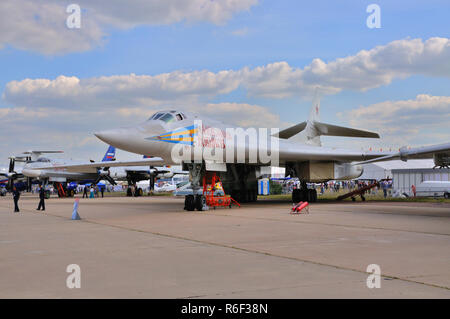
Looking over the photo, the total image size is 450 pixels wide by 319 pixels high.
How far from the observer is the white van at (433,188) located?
30547 millimetres

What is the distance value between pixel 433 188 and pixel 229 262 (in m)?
29.7

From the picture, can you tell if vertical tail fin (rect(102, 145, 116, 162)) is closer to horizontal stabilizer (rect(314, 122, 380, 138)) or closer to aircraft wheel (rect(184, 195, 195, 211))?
horizontal stabilizer (rect(314, 122, 380, 138))

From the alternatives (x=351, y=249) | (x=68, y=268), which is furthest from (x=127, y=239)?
(x=351, y=249)

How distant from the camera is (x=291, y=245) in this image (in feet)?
23.1

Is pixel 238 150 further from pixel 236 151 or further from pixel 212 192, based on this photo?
pixel 212 192

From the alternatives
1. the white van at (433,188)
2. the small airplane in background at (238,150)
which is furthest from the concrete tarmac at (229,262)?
the white van at (433,188)

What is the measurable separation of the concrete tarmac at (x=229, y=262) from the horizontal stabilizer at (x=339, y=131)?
39.8 ft

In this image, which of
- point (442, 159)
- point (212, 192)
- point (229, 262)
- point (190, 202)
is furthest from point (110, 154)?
point (229, 262)

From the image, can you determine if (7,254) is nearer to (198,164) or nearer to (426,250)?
(426,250)

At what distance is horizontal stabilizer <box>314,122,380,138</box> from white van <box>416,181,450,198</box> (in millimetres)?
11102

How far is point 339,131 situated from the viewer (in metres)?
22.4

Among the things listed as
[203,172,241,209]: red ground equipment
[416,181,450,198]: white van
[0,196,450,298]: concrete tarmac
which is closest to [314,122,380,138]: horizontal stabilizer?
[203,172,241,209]: red ground equipment

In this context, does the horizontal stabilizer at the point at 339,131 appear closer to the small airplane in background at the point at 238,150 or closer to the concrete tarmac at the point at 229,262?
the small airplane in background at the point at 238,150
